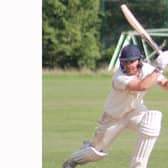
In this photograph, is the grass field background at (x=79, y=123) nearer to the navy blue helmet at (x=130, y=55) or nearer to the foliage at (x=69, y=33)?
the navy blue helmet at (x=130, y=55)

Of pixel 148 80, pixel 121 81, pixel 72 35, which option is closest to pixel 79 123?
pixel 121 81

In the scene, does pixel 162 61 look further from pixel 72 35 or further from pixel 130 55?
pixel 72 35

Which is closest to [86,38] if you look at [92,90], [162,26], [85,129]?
[162,26]

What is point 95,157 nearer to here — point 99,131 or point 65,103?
point 99,131

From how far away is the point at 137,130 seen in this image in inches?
335

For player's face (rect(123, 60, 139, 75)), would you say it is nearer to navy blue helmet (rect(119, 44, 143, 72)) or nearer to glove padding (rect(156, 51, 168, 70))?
navy blue helmet (rect(119, 44, 143, 72))

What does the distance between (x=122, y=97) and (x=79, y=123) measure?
21.5 ft

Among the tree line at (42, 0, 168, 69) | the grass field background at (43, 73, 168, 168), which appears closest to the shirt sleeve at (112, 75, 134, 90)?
the grass field background at (43, 73, 168, 168)

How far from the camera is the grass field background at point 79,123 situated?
10586mm

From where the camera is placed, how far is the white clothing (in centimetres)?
821

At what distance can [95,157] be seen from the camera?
8.82 meters

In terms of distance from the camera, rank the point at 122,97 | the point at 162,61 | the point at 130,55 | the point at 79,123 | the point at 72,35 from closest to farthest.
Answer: the point at 162,61
the point at 130,55
the point at 122,97
the point at 79,123
the point at 72,35

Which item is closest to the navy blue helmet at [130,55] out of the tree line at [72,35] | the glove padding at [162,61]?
the glove padding at [162,61]
